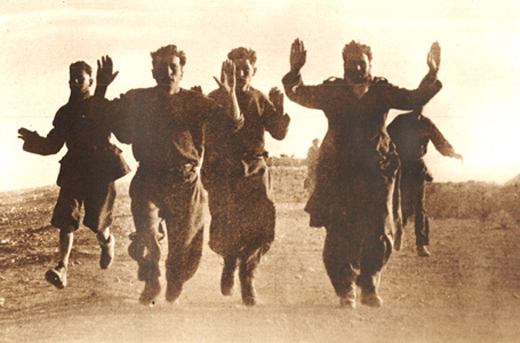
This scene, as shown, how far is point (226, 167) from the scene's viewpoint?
590 cm

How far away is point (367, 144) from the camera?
5.88 meters

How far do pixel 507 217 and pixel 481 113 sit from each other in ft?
3.04

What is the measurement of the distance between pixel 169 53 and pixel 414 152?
211cm

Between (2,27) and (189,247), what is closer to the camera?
(189,247)

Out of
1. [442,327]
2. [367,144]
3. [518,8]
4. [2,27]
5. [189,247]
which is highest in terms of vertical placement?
[518,8]

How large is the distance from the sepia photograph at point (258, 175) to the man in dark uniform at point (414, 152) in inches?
0.5

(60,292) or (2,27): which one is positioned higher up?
(2,27)

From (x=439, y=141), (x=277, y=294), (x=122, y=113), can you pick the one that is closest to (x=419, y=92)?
(x=439, y=141)

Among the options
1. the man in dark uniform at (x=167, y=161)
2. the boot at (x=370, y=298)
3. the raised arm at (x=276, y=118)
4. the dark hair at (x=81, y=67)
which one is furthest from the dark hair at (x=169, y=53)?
the boot at (x=370, y=298)

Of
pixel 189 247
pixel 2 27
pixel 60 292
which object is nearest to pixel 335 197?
pixel 189 247

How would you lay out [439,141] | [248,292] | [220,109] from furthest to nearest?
[439,141]
[248,292]
[220,109]

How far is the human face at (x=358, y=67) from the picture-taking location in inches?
232

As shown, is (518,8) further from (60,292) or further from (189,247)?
(60,292)

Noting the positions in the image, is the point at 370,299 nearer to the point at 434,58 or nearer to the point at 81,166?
the point at 434,58
